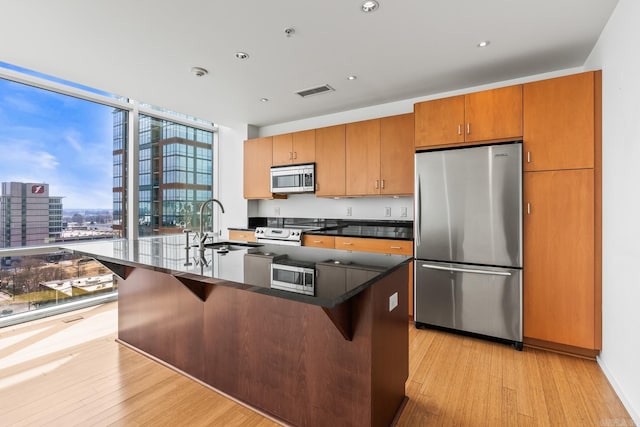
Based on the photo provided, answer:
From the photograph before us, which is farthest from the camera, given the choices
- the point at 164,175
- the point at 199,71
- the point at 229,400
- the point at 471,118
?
the point at 164,175

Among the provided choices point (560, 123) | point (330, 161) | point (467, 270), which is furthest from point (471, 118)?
point (330, 161)

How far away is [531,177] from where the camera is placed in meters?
2.64

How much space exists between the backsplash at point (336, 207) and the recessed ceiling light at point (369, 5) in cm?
230

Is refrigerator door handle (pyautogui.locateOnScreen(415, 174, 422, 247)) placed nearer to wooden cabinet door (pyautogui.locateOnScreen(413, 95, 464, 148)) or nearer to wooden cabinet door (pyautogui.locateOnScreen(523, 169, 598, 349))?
wooden cabinet door (pyautogui.locateOnScreen(413, 95, 464, 148))

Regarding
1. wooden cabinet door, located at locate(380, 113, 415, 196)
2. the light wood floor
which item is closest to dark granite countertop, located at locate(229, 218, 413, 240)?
wooden cabinet door, located at locate(380, 113, 415, 196)

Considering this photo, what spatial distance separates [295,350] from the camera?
1.63 metres

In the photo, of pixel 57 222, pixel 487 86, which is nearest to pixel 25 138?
pixel 57 222

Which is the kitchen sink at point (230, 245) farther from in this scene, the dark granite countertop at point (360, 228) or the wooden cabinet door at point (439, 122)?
the wooden cabinet door at point (439, 122)

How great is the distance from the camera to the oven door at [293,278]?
119 centimetres

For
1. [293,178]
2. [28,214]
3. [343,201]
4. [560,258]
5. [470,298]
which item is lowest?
[470,298]

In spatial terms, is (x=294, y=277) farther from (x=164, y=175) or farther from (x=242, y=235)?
(x=164, y=175)

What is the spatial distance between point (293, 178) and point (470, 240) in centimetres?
252

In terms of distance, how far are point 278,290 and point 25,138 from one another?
12.6 feet

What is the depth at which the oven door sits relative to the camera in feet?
3.89
